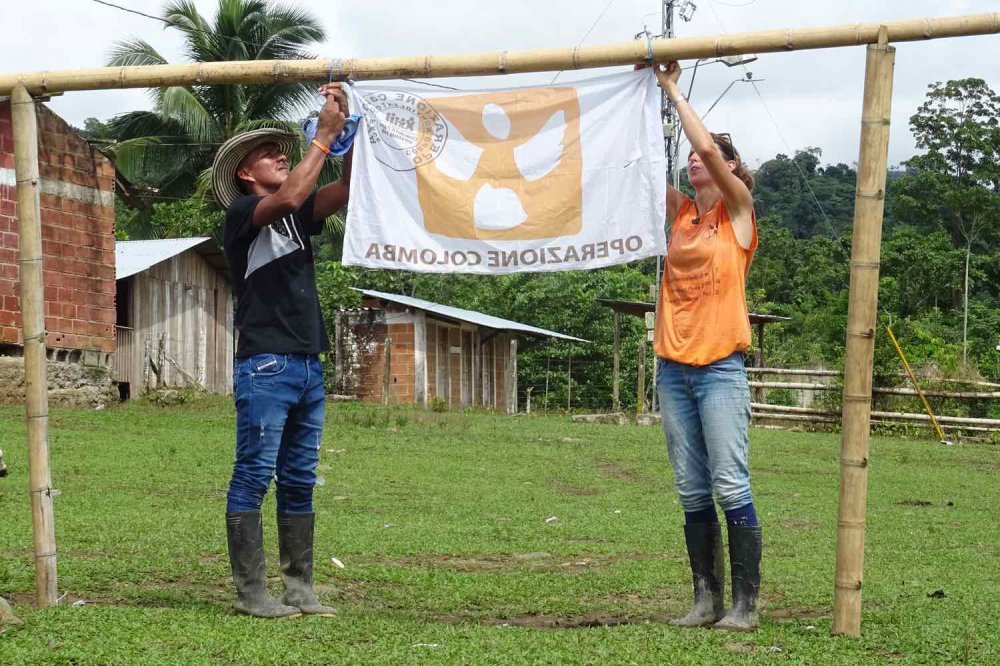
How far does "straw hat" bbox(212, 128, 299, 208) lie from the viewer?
5.45m

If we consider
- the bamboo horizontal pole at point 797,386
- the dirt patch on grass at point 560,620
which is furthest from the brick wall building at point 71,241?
the bamboo horizontal pole at point 797,386

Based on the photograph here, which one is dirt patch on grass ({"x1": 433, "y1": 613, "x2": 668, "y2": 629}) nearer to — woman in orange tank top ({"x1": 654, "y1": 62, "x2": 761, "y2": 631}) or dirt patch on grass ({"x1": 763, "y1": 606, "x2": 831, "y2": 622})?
woman in orange tank top ({"x1": 654, "y1": 62, "x2": 761, "y2": 631})

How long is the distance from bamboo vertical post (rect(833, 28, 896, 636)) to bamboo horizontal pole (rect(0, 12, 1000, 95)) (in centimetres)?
20

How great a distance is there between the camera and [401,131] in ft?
18.5

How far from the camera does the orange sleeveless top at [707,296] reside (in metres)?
5.00

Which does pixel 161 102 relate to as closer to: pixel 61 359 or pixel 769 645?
pixel 61 359

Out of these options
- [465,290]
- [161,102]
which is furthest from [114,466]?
[465,290]

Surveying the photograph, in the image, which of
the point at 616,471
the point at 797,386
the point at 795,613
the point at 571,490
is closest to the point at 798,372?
the point at 797,386

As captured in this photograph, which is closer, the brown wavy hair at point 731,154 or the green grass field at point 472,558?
the green grass field at point 472,558

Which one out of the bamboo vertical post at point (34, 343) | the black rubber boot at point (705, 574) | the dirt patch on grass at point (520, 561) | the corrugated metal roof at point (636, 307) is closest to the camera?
the black rubber boot at point (705, 574)

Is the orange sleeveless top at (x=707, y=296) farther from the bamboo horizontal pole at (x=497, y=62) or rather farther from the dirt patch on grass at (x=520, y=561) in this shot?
the dirt patch on grass at (x=520, y=561)

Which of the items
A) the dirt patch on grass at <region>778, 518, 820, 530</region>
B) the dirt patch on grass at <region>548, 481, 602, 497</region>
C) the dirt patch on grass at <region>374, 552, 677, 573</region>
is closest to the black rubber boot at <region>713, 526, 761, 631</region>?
the dirt patch on grass at <region>374, 552, 677, 573</region>

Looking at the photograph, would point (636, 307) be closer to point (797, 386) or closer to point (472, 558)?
point (797, 386)

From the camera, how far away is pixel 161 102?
30.9m
